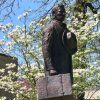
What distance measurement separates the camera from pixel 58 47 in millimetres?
8078

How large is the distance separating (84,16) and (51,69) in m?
9.28

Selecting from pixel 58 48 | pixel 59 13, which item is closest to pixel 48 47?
pixel 58 48

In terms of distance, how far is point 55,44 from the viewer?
8.09m

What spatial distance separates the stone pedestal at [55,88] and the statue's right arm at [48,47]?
0.28 metres

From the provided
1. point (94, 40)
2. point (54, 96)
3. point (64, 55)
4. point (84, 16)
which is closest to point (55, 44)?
point (64, 55)

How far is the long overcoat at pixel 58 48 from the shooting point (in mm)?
7988

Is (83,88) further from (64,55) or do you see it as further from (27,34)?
(64,55)

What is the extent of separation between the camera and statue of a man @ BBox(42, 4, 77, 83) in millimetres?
7980

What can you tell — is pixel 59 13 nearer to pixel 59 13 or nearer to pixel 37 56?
pixel 59 13

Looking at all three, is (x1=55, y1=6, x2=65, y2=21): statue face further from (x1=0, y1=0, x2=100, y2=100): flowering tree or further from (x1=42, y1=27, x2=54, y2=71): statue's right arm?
(x1=0, y1=0, x2=100, y2=100): flowering tree

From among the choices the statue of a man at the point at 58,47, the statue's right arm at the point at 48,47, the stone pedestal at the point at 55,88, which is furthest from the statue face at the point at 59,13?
the stone pedestal at the point at 55,88

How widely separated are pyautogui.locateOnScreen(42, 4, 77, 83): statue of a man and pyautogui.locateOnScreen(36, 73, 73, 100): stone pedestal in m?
0.28

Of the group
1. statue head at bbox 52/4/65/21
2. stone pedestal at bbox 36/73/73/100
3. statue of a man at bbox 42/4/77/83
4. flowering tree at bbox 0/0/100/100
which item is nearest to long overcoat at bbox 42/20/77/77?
statue of a man at bbox 42/4/77/83

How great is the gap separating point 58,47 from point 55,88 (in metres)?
0.79
